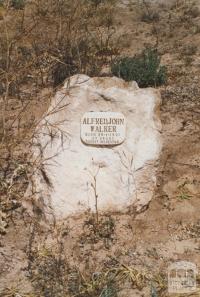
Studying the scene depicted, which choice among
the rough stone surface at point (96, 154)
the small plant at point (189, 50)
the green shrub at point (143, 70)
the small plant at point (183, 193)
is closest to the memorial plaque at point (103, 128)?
the rough stone surface at point (96, 154)

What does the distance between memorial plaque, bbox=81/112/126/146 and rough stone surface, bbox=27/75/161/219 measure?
5 cm

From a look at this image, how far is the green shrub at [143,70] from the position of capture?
6.93 meters

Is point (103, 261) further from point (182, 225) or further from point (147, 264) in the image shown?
point (182, 225)

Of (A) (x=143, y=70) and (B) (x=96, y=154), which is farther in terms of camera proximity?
(A) (x=143, y=70)

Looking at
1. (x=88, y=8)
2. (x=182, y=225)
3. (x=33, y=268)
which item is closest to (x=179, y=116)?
(x=182, y=225)

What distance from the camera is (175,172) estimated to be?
17.9 feet

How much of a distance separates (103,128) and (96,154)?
244mm

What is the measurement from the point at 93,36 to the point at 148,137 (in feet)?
13.1

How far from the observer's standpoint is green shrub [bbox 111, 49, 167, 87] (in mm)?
6926

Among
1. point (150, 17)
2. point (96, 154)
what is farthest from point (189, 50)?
point (96, 154)

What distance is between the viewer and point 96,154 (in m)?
4.95

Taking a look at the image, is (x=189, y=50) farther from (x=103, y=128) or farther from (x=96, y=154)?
(x=96, y=154)

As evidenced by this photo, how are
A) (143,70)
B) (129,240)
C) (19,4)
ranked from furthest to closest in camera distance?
(19,4) → (143,70) → (129,240)

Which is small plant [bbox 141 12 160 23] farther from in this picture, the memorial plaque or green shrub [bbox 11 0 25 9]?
the memorial plaque
